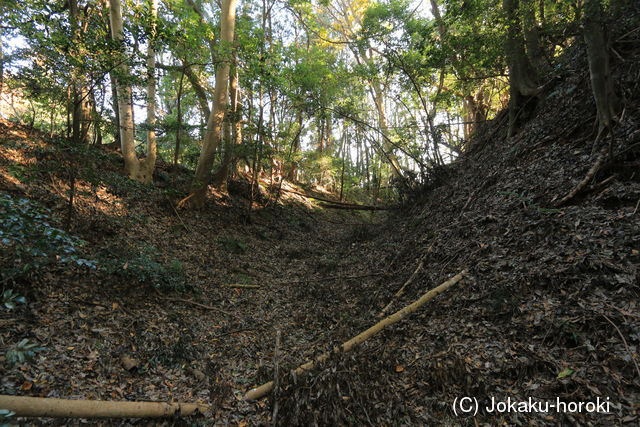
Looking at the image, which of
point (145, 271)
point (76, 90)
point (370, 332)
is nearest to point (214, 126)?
point (76, 90)

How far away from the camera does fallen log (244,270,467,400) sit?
3.37m

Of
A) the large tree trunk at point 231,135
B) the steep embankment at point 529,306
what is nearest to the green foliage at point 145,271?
the steep embankment at point 529,306

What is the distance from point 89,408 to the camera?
7.73 feet

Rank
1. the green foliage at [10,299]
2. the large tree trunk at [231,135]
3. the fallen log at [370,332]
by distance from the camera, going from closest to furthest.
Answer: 1. the green foliage at [10,299]
2. the fallen log at [370,332]
3. the large tree trunk at [231,135]

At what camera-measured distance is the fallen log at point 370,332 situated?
11.0 feet

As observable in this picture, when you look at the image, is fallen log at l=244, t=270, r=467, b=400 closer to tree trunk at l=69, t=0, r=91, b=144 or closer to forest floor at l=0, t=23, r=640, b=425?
forest floor at l=0, t=23, r=640, b=425

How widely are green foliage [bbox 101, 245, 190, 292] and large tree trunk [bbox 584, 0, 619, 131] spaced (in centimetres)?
809

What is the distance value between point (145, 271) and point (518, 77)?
10.4 metres

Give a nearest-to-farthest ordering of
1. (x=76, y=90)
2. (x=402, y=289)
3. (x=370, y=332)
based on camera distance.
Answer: (x=370, y=332) < (x=402, y=289) < (x=76, y=90)

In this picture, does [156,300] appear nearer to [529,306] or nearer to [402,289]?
[402,289]

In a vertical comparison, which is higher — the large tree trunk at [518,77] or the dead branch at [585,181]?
the large tree trunk at [518,77]

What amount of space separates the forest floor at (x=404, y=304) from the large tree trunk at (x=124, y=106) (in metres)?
1.48

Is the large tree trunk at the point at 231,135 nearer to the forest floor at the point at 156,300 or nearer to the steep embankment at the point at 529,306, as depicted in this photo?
the forest floor at the point at 156,300

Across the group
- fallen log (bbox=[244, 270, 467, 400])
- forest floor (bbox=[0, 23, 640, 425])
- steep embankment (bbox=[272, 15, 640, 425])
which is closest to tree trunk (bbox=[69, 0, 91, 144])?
forest floor (bbox=[0, 23, 640, 425])
